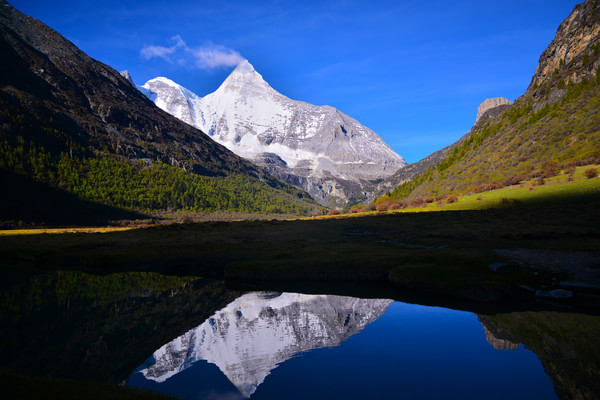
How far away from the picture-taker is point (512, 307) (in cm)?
3012

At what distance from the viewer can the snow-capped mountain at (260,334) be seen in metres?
20.6

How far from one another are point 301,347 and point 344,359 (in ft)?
11.9

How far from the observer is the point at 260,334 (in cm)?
2769

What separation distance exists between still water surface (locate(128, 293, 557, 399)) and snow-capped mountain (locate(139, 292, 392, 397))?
78mm

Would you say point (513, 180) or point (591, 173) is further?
point (513, 180)

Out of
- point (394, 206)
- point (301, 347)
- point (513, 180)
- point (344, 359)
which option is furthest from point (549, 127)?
point (301, 347)

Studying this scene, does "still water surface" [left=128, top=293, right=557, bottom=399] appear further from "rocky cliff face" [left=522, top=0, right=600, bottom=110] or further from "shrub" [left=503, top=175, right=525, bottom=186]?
"rocky cliff face" [left=522, top=0, right=600, bottom=110]

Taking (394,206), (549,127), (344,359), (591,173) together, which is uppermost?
(549,127)

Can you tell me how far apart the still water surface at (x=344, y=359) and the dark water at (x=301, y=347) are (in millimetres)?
84

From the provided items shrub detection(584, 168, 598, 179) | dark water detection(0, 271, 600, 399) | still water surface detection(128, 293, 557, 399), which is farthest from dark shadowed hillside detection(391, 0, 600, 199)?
still water surface detection(128, 293, 557, 399)

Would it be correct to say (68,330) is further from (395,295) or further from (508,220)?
(508,220)

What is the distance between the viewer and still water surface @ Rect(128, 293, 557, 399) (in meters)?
17.6

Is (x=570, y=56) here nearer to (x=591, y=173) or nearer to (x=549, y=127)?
(x=549, y=127)

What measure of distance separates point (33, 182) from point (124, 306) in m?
199
